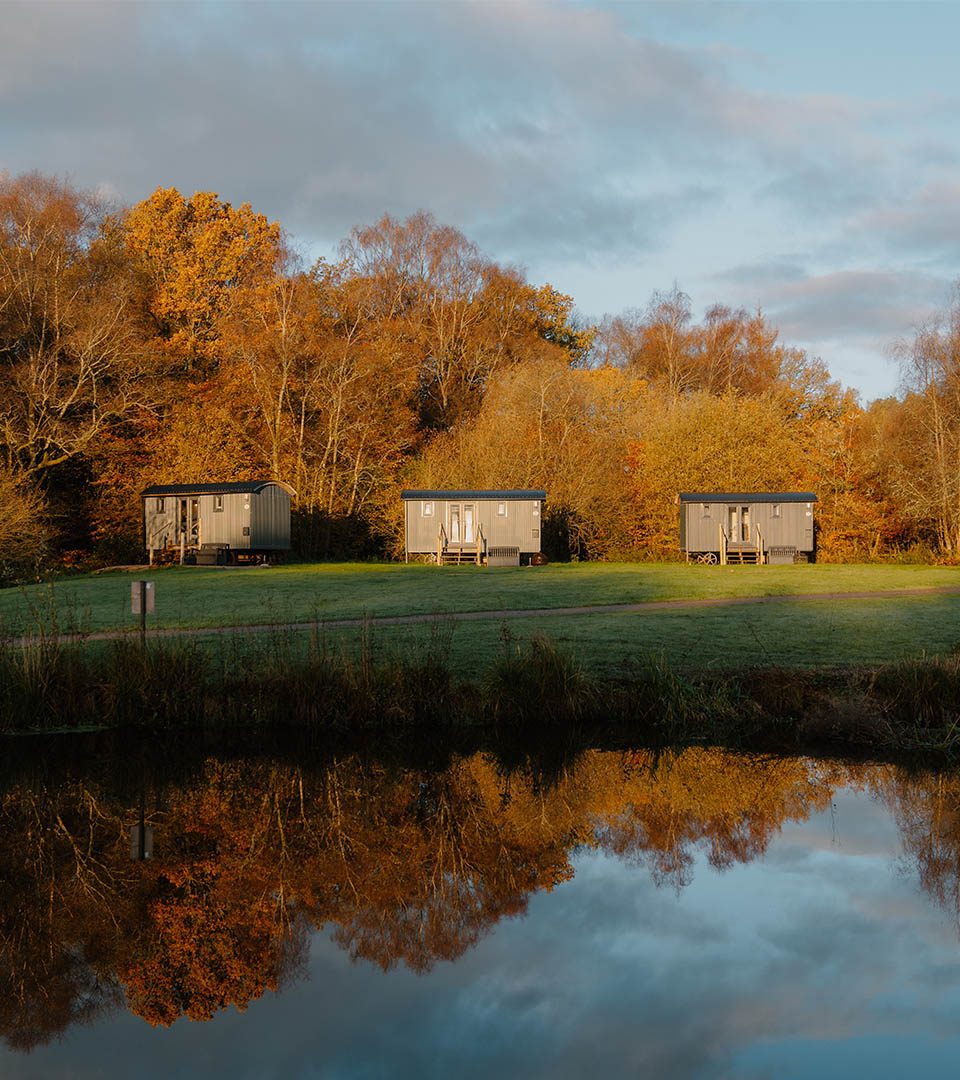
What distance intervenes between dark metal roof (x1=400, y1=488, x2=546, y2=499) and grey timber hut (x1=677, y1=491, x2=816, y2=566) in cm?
518

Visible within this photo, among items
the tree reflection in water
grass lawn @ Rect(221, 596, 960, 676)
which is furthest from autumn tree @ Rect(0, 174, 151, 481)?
the tree reflection in water

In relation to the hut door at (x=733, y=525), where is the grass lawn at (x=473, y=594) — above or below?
below

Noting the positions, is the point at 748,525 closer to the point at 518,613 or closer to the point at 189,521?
the point at 189,521

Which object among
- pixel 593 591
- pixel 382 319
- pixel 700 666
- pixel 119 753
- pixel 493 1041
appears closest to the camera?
pixel 493 1041

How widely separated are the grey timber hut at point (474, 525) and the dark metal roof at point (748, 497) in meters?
5.05

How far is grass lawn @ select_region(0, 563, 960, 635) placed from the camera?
15.4 meters

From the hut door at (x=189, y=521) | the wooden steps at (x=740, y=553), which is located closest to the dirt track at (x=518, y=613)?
the wooden steps at (x=740, y=553)

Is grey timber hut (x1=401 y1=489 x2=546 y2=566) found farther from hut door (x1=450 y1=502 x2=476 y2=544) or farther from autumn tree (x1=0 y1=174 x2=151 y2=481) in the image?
autumn tree (x1=0 y1=174 x2=151 y2=481)

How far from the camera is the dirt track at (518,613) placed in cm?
1374

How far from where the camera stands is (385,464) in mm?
40875

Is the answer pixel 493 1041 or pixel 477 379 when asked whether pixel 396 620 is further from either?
pixel 477 379

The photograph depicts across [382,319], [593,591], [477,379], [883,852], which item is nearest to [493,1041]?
[883,852]

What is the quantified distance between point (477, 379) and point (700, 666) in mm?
34646

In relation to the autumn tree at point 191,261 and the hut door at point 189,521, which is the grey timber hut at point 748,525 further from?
the autumn tree at point 191,261
